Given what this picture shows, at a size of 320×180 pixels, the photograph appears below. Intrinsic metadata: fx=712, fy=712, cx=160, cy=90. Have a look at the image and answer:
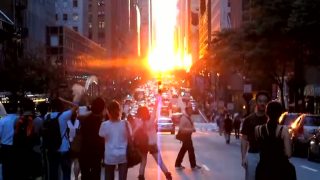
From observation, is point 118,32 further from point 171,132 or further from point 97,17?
point 171,132

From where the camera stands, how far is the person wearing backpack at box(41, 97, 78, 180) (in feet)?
38.6

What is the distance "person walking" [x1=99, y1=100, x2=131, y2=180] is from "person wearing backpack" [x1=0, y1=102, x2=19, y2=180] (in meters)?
1.39

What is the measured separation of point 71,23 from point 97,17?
805 inches

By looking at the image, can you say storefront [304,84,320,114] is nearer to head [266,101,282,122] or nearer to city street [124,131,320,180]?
city street [124,131,320,180]

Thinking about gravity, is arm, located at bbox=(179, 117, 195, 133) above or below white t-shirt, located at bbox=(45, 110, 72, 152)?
below

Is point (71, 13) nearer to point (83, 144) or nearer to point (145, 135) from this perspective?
point (145, 135)

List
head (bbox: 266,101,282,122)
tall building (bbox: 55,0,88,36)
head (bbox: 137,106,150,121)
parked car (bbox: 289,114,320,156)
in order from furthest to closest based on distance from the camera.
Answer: tall building (bbox: 55,0,88,36), parked car (bbox: 289,114,320,156), head (bbox: 137,106,150,121), head (bbox: 266,101,282,122)

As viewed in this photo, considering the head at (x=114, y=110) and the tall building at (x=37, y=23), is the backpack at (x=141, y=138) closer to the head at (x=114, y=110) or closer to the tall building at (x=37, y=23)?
the head at (x=114, y=110)

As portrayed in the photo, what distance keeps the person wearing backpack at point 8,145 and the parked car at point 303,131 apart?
1748cm

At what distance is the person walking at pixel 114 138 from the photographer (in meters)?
10.8

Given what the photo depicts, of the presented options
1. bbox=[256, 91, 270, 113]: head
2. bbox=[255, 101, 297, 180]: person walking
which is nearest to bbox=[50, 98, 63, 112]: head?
bbox=[256, 91, 270, 113]: head

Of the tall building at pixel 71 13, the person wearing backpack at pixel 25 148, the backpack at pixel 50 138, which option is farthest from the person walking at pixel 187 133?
the tall building at pixel 71 13

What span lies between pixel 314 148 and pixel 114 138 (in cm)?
1582

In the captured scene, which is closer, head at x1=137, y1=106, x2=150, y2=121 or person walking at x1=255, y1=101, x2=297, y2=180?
person walking at x1=255, y1=101, x2=297, y2=180
